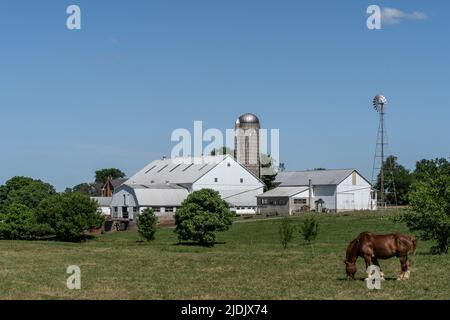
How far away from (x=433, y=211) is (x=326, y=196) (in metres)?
72.2

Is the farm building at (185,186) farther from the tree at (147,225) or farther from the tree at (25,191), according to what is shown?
the tree at (147,225)

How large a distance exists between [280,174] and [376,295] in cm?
11675

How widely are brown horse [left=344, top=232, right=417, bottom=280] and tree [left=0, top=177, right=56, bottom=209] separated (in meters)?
86.9

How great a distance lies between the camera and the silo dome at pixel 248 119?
142 m

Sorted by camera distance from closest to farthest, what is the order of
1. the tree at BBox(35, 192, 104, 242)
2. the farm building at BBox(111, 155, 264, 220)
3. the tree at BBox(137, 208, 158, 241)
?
the tree at BBox(137, 208, 158, 241)
the tree at BBox(35, 192, 104, 242)
the farm building at BBox(111, 155, 264, 220)

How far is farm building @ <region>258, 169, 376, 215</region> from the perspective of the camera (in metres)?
112

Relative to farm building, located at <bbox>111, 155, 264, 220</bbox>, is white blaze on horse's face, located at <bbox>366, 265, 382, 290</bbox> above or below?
below

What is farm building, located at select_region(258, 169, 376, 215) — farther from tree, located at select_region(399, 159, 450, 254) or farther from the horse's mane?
the horse's mane

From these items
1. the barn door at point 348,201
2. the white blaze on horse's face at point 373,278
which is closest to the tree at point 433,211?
the white blaze on horse's face at point 373,278

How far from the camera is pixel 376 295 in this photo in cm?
2116

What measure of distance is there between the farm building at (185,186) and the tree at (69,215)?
29.2 metres

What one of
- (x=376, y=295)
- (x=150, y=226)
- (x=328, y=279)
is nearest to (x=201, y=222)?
(x=150, y=226)

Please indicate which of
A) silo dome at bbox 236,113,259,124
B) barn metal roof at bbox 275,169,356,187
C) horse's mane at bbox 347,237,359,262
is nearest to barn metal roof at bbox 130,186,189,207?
barn metal roof at bbox 275,169,356,187

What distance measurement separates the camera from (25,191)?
112062mm
